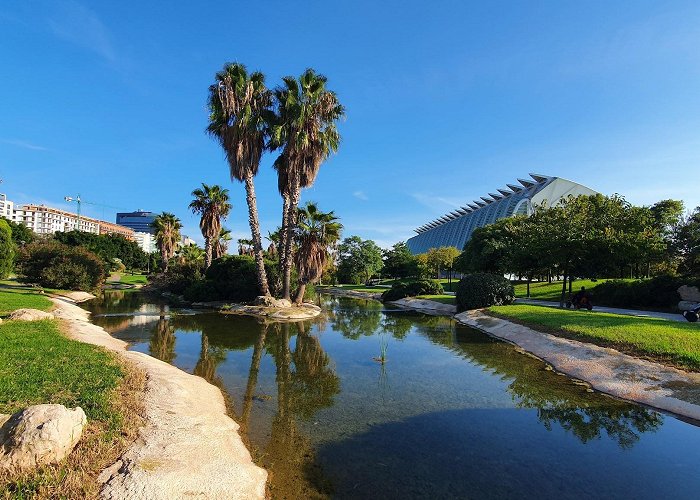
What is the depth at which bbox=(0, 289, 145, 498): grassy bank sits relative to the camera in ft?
14.8

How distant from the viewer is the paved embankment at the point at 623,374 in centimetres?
946

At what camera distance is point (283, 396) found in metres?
10.2

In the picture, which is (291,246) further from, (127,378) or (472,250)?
(472,250)

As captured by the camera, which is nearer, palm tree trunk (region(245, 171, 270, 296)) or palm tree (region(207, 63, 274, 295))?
palm tree (region(207, 63, 274, 295))

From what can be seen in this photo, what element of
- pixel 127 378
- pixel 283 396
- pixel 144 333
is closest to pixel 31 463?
pixel 127 378

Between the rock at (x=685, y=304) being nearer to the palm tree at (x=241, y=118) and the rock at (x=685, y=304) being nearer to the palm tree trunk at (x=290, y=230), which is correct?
the palm tree trunk at (x=290, y=230)

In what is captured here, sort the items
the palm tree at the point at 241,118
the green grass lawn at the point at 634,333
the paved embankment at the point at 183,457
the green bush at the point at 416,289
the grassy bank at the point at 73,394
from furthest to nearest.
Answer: the green bush at the point at 416,289 < the palm tree at the point at 241,118 < the green grass lawn at the point at 634,333 < the paved embankment at the point at 183,457 < the grassy bank at the point at 73,394

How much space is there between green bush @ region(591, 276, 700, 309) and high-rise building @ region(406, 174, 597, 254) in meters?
49.0

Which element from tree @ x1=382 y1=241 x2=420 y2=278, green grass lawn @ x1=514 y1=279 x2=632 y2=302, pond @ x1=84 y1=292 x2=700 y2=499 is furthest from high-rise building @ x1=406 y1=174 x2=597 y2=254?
pond @ x1=84 y1=292 x2=700 y2=499

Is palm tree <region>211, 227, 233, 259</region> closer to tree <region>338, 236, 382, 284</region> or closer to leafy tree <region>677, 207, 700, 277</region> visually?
tree <region>338, 236, 382, 284</region>

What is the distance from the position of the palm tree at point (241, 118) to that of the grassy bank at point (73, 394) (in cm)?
1955

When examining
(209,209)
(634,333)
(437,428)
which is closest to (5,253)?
(209,209)

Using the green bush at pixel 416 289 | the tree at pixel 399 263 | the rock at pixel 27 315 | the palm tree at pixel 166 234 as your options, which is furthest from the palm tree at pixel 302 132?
the tree at pixel 399 263

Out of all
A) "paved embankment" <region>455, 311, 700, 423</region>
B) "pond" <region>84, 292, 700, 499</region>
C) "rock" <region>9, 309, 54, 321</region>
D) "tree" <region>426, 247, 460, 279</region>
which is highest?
"tree" <region>426, 247, 460, 279</region>
